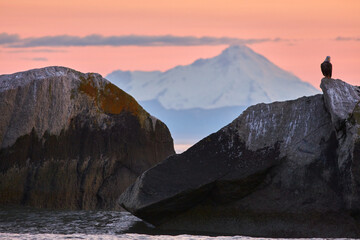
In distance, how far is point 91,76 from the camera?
22.2m

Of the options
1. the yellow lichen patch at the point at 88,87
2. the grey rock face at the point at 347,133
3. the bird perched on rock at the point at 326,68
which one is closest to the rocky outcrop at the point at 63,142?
the yellow lichen patch at the point at 88,87

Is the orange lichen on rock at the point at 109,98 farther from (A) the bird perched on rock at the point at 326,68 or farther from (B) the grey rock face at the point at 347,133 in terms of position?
(B) the grey rock face at the point at 347,133

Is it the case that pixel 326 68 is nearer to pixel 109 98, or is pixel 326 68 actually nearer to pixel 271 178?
pixel 271 178

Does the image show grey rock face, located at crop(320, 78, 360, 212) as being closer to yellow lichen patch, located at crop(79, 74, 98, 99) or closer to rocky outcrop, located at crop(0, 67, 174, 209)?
rocky outcrop, located at crop(0, 67, 174, 209)

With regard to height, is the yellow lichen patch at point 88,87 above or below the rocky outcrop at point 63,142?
above

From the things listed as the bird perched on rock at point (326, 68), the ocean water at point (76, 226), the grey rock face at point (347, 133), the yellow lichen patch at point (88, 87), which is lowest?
the ocean water at point (76, 226)

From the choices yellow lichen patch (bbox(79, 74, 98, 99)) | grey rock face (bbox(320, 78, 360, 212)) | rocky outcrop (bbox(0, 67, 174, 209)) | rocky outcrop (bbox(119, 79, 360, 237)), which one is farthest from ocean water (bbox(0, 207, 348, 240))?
yellow lichen patch (bbox(79, 74, 98, 99))

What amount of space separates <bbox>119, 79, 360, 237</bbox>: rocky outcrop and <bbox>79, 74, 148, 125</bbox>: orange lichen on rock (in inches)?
220

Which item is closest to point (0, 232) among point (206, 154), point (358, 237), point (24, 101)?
point (206, 154)

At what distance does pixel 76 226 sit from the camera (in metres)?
17.3

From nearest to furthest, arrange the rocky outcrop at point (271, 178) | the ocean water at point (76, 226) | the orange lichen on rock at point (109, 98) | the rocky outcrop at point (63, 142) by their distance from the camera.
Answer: the ocean water at point (76, 226) → the rocky outcrop at point (271, 178) → the rocky outcrop at point (63, 142) → the orange lichen on rock at point (109, 98)

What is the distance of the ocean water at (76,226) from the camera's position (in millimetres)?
15444

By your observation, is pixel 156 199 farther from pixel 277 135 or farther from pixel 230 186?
pixel 277 135

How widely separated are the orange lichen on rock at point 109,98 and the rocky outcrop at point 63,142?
1.1 inches
